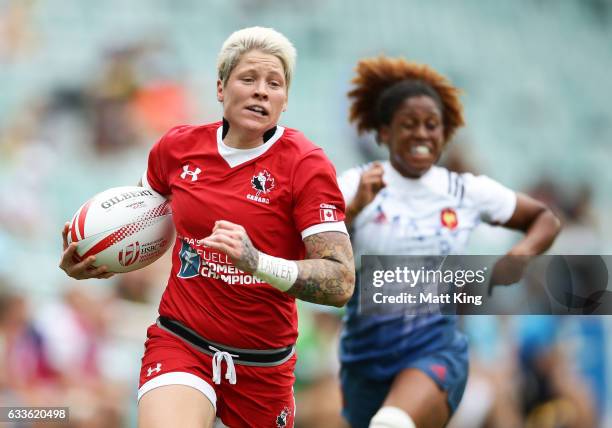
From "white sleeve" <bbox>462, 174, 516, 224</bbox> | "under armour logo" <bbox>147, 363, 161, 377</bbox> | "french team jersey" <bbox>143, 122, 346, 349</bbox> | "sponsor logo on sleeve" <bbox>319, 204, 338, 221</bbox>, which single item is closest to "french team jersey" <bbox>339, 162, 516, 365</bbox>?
"white sleeve" <bbox>462, 174, 516, 224</bbox>

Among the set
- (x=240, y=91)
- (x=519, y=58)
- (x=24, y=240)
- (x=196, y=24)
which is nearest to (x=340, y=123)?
(x=196, y=24)

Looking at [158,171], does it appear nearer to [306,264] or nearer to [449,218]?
[306,264]

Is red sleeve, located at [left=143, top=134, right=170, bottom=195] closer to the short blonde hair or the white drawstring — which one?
the short blonde hair

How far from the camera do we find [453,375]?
17.3 feet

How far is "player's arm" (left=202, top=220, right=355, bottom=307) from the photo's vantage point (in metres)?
3.32

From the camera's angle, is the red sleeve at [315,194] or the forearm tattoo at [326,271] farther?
the red sleeve at [315,194]

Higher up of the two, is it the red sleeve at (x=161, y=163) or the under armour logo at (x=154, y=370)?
the red sleeve at (x=161, y=163)

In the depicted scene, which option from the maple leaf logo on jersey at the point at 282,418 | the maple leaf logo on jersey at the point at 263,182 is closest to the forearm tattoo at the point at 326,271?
the maple leaf logo on jersey at the point at 263,182

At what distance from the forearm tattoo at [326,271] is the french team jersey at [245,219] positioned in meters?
0.05

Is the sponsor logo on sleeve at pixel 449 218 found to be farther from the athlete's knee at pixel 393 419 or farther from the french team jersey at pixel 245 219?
the french team jersey at pixel 245 219

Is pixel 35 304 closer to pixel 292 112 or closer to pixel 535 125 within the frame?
pixel 292 112

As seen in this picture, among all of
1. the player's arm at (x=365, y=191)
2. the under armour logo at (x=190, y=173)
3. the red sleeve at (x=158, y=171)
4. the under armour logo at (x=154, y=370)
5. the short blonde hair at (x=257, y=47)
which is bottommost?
the under armour logo at (x=154, y=370)

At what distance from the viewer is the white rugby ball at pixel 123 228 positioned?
4066mm

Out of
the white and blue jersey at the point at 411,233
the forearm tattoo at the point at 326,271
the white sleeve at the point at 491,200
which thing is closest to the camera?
the forearm tattoo at the point at 326,271
